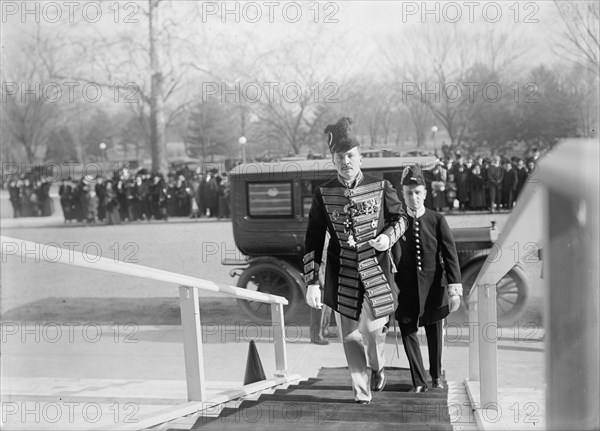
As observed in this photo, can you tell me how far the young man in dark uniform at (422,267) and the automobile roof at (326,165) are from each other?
2217 mm

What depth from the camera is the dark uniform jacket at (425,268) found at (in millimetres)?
4395

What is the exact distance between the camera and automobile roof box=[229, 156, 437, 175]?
6.72 m

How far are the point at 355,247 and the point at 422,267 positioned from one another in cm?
58

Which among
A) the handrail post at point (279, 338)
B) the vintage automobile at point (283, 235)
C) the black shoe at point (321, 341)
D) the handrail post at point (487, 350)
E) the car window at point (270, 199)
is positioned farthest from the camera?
the car window at point (270, 199)

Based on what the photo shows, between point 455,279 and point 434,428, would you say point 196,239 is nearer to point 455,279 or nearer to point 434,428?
point 455,279

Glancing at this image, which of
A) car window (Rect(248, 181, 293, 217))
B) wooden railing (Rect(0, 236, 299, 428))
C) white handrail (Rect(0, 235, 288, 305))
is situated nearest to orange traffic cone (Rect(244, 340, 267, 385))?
wooden railing (Rect(0, 236, 299, 428))

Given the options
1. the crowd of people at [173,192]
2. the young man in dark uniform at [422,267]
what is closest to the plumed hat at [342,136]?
the young man in dark uniform at [422,267]

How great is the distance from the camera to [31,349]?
6410mm

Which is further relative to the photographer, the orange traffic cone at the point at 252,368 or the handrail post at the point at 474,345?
the orange traffic cone at the point at 252,368

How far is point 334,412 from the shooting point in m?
3.51

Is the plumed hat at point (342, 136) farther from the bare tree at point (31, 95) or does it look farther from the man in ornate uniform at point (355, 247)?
the bare tree at point (31, 95)

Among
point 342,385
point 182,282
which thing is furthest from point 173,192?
point 182,282

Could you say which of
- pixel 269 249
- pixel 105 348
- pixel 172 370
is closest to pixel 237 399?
pixel 172 370

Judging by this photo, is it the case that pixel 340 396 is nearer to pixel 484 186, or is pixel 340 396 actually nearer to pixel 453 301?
pixel 453 301
